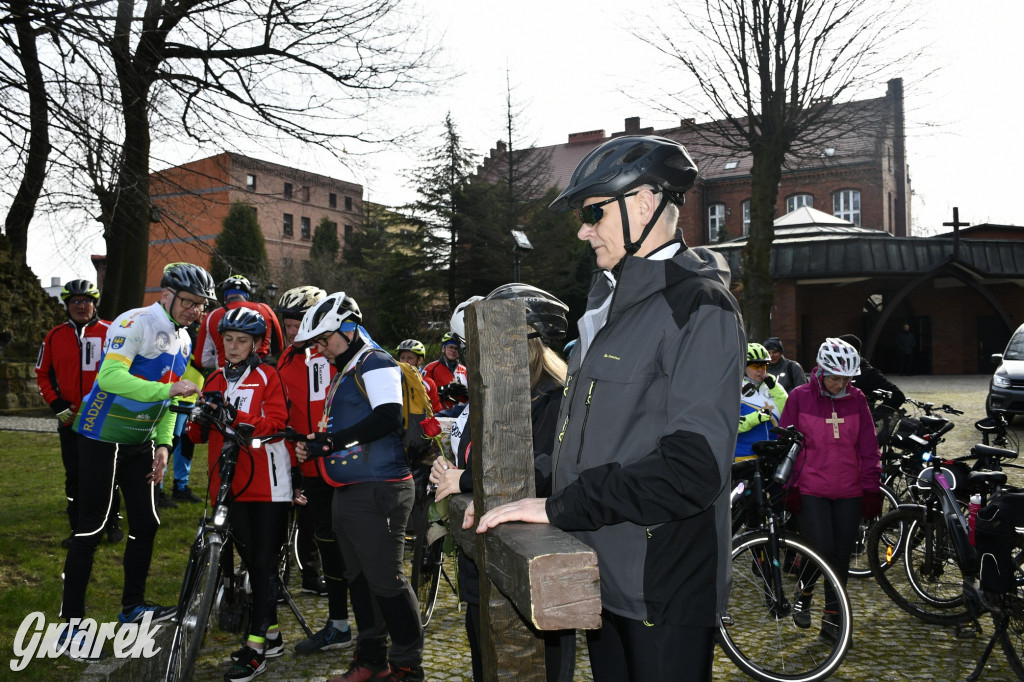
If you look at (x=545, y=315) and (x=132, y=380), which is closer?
(x=545, y=315)

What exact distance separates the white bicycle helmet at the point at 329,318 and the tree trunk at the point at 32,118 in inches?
157

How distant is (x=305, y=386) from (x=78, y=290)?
342cm

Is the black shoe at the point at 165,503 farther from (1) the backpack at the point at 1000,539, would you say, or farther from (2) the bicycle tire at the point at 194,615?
(1) the backpack at the point at 1000,539

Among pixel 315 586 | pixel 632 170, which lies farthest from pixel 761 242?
pixel 632 170

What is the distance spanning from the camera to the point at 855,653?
17.1 feet

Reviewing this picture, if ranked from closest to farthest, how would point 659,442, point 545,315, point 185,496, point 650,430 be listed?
point 659,442 → point 650,430 → point 545,315 → point 185,496

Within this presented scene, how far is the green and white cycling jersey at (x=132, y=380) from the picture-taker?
4.69m

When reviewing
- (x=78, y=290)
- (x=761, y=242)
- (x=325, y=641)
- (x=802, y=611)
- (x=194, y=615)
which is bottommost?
(x=325, y=641)

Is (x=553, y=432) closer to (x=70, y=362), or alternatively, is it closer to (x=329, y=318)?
(x=329, y=318)

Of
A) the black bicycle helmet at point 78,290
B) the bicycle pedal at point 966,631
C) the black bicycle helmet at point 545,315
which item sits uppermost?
the black bicycle helmet at point 78,290

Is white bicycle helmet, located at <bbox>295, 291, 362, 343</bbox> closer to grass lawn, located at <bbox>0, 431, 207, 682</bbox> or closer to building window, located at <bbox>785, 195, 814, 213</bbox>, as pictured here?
grass lawn, located at <bbox>0, 431, 207, 682</bbox>

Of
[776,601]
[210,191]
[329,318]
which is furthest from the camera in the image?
[210,191]

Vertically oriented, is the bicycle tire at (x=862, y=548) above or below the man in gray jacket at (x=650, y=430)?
below

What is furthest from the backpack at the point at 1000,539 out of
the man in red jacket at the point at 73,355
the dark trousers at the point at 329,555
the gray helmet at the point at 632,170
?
the man in red jacket at the point at 73,355
